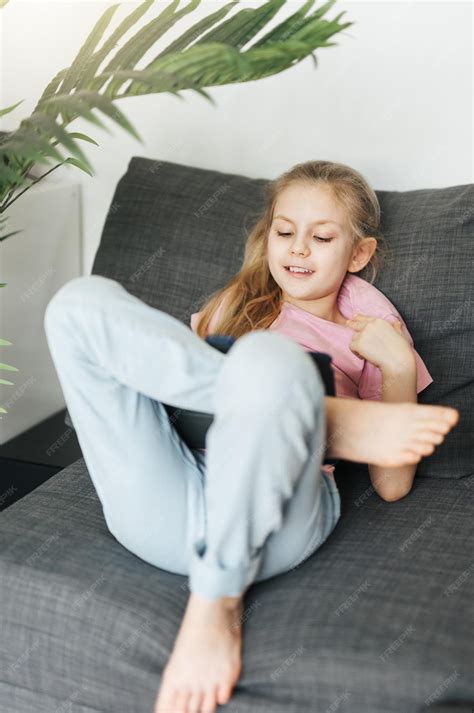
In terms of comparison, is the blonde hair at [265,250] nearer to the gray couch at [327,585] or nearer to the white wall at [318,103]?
the gray couch at [327,585]

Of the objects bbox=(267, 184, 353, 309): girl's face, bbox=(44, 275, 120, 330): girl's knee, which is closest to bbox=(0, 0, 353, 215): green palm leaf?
bbox=(44, 275, 120, 330): girl's knee

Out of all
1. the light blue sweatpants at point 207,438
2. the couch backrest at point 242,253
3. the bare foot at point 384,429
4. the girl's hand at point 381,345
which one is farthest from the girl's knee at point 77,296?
the couch backrest at point 242,253

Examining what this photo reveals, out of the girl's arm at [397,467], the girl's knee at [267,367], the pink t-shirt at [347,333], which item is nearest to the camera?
the girl's knee at [267,367]

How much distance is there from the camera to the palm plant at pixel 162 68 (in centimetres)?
117

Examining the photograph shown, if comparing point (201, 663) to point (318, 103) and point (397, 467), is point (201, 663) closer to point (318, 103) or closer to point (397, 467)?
point (397, 467)

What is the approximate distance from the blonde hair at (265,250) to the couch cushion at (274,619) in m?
0.41

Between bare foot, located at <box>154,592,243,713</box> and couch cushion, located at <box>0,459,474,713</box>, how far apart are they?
0.09ft

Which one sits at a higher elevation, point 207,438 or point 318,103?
point 318,103

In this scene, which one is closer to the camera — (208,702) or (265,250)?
(208,702)

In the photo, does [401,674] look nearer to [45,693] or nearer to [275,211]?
[45,693]

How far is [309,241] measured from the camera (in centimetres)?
155

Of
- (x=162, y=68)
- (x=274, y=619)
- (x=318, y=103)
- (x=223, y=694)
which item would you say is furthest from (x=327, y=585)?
(x=318, y=103)

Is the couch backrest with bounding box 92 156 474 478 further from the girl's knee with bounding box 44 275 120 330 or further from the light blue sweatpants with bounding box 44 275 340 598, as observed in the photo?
the girl's knee with bounding box 44 275 120 330

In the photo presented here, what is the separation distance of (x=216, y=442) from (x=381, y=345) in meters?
0.47
